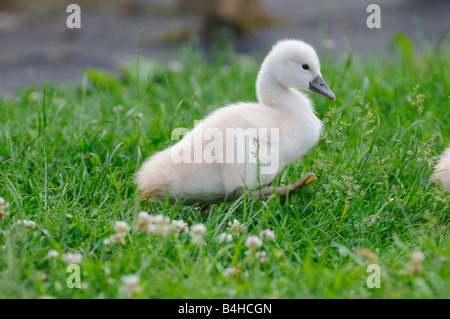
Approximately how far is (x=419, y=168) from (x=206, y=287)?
1757 mm

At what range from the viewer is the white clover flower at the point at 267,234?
2.80 metres

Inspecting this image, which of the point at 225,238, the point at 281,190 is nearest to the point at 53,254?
the point at 225,238

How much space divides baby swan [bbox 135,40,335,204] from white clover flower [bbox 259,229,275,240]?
0.33 m

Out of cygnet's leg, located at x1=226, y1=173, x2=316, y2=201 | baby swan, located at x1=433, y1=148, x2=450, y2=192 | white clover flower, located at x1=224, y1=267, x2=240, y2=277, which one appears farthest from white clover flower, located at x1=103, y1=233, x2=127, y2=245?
baby swan, located at x1=433, y1=148, x2=450, y2=192

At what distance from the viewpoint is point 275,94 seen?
351 centimetres

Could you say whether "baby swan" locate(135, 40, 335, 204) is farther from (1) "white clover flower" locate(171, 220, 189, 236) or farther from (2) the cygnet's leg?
(1) "white clover flower" locate(171, 220, 189, 236)

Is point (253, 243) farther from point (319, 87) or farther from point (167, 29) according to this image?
point (167, 29)

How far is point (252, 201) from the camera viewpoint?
3062 millimetres

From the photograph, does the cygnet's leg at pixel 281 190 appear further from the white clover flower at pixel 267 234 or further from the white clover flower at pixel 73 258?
the white clover flower at pixel 73 258

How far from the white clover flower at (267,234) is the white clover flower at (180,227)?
0.37m

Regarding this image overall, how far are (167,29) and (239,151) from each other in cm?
530

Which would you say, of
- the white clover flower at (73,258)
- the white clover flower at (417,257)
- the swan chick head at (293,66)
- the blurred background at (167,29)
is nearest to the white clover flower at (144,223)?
the white clover flower at (73,258)

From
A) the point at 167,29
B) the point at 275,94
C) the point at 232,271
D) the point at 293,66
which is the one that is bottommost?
the point at 232,271

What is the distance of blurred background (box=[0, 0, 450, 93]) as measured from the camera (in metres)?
7.20
